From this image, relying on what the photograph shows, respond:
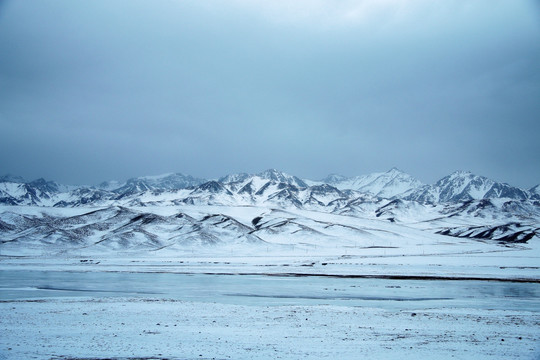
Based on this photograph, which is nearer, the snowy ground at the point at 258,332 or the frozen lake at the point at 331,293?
the snowy ground at the point at 258,332

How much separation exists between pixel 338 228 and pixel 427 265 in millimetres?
105345

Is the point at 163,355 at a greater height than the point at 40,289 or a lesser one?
greater

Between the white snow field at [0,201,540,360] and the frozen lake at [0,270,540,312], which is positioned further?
the frozen lake at [0,270,540,312]

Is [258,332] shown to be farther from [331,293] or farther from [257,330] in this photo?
[331,293]

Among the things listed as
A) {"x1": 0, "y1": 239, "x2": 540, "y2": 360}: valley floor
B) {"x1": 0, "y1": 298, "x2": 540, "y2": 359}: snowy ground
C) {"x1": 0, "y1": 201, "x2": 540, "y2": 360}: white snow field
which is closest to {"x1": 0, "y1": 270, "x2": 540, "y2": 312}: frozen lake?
{"x1": 0, "y1": 201, "x2": 540, "y2": 360}: white snow field

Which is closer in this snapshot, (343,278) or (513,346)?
(513,346)

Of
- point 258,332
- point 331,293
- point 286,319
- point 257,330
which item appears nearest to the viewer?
point 258,332

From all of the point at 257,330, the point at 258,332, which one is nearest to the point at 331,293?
the point at 257,330

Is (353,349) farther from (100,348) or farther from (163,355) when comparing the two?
(100,348)

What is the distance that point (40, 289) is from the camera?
51.5m

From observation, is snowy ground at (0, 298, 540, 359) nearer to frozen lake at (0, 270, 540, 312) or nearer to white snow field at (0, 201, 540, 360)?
white snow field at (0, 201, 540, 360)

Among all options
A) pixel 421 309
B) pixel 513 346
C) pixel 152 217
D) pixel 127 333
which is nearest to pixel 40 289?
pixel 127 333

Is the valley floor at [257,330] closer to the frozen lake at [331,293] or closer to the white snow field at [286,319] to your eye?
the white snow field at [286,319]

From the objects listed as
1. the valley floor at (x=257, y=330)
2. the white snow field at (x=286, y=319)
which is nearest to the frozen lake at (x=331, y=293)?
the white snow field at (x=286, y=319)
